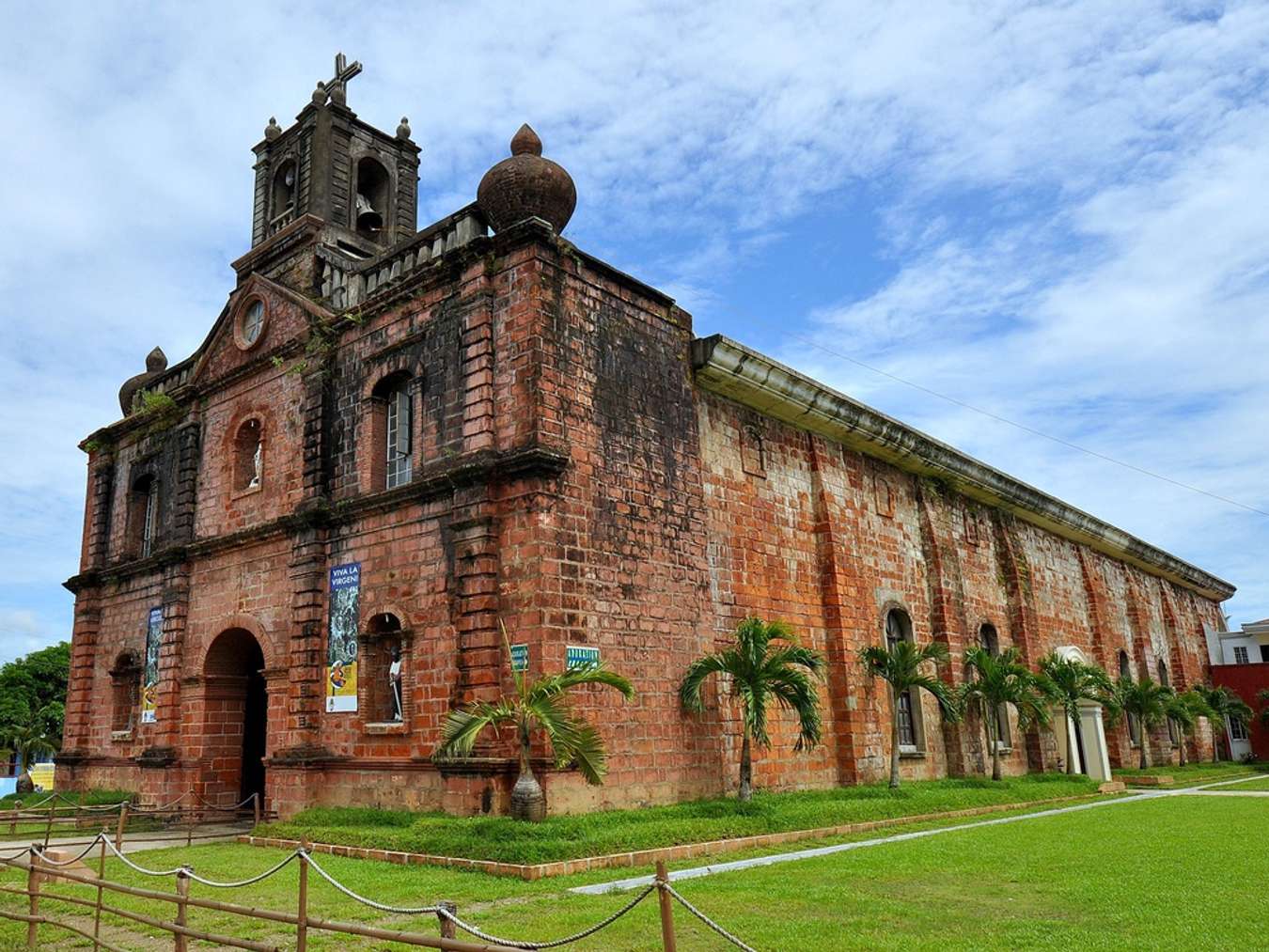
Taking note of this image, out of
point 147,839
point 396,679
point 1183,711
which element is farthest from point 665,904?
point 1183,711

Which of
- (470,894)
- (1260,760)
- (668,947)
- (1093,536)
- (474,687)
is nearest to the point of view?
(668,947)

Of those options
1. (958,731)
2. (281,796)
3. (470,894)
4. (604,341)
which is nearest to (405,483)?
(604,341)

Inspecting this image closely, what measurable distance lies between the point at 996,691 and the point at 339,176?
15281 mm

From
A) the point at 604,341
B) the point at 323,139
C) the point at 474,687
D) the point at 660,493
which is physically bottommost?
the point at 474,687

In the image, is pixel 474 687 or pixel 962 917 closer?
pixel 962 917

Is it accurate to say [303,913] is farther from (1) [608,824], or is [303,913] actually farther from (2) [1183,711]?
(2) [1183,711]

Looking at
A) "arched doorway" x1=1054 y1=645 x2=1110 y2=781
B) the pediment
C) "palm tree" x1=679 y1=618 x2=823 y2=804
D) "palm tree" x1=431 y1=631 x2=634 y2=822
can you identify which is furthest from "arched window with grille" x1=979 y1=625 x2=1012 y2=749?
the pediment

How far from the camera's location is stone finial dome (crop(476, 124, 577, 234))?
13.1 metres

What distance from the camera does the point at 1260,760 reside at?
109 feet

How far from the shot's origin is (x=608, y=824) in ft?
35.3

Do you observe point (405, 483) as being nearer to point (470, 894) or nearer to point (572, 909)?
point (470, 894)

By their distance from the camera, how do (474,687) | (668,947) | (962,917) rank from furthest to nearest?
(474,687)
(962,917)
(668,947)

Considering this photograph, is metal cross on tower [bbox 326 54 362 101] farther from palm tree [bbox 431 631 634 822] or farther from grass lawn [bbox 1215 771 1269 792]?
grass lawn [bbox 1215 771 1269 792]

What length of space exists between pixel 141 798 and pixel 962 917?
14.5 meters
